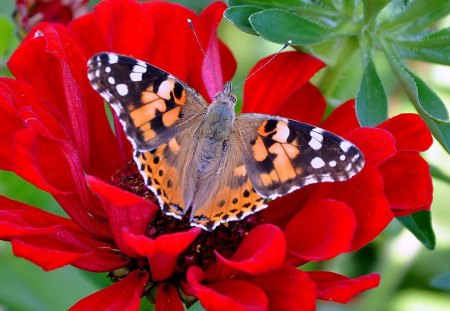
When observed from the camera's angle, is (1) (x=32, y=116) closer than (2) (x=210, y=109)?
Yes

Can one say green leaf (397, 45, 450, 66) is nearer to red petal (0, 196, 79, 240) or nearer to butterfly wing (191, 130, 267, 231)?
butterfly wing (191, 130, 267, 231)

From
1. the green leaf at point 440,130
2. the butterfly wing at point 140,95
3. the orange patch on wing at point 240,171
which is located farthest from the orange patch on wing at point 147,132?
the green leaf at point 440,130

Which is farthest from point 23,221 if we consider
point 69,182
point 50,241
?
point 69,182

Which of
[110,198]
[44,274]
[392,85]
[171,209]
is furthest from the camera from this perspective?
[392,85]

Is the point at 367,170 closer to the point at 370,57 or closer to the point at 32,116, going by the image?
the point at 370,57

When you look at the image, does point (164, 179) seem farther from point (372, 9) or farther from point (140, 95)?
point (372, 9)

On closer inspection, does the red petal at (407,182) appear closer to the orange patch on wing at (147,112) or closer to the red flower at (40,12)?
the orange patch on wing at (147,112)

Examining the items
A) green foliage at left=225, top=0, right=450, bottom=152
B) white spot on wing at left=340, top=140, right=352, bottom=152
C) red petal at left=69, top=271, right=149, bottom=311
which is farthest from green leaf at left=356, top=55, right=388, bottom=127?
red petal at left=69, top=271, right=149, bottom=311

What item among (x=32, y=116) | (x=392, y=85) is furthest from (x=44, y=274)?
(x=392, y=85)
